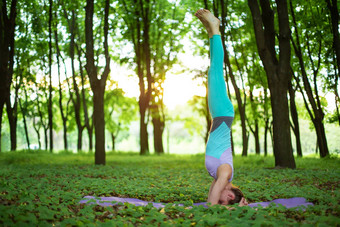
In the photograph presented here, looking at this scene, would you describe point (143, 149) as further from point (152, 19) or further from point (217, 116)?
point (217, 116)

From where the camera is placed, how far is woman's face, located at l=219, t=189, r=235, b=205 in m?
5.21

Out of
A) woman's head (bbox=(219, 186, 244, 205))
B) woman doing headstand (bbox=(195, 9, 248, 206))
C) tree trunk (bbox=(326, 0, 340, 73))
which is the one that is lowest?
woman's head (bbox=(219, 186, 244, 205))

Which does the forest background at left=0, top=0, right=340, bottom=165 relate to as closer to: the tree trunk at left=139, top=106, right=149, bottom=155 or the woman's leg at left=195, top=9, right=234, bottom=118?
the tree trunk at left=139, top=106, right=149, bottom=155

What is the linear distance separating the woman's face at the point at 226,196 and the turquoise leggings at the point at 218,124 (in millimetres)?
338

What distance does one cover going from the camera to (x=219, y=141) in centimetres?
554

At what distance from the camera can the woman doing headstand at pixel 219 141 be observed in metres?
5.19

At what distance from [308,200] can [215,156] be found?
2.08 m

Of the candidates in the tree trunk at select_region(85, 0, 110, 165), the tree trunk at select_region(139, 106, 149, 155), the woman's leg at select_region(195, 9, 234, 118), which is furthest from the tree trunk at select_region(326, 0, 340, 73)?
the tree trunk at select_region(139, 106, 149, 155)

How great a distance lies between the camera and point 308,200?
590cm

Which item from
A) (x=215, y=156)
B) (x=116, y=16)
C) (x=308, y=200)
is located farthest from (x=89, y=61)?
(x=308, y=200)

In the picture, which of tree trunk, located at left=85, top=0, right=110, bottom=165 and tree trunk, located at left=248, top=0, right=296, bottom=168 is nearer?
tree trunk, located at left=248, top=0, right=296, bottom=168

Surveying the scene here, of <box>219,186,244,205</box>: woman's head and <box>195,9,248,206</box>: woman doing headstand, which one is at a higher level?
<box>195,9,248,206</box>: woman doing headstand

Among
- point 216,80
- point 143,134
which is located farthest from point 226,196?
point 143,134

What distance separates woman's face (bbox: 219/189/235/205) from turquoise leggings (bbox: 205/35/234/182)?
1.11 feet
